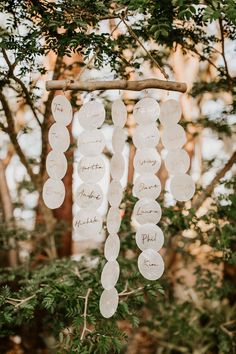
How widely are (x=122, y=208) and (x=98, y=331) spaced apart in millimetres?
884

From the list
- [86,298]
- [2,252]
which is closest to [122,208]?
[86,298]

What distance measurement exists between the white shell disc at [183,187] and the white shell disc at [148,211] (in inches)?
3.3

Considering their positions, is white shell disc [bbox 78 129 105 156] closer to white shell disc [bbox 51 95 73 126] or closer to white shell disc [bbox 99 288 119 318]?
white shell disc [bbox 51 95 73 126]

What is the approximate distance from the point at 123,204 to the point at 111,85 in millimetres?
1126

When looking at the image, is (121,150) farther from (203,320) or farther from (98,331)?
(203,320)

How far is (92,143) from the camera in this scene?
144cm

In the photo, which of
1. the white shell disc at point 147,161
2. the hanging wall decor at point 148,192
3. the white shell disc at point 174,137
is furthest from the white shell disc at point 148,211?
the white shell disc at point 174,137

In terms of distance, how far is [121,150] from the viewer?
153cm

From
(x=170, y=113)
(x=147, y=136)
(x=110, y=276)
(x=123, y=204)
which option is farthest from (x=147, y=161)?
(x=123, y=204)

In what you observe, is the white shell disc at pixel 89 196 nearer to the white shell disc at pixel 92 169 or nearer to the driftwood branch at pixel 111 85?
the white shell disc at pixel 92 169

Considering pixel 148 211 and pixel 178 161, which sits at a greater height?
pixel 178 161

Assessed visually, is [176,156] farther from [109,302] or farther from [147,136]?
[109,302]

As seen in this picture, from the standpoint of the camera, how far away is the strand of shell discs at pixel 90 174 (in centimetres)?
143

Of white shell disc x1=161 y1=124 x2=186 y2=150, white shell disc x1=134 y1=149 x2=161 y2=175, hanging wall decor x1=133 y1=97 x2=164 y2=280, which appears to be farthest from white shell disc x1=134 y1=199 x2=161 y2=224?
white shell disc x1=161 y1=124 x2=186 y2=150
